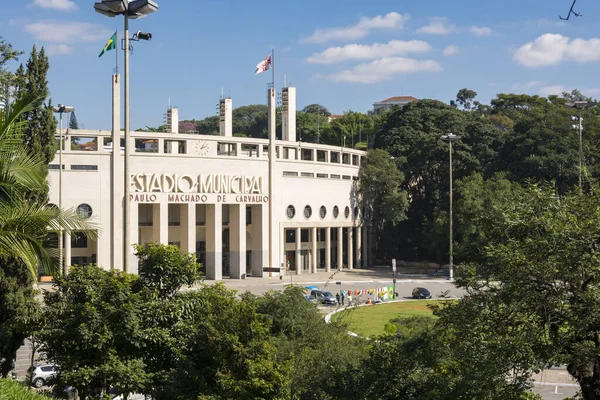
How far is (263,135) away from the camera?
5566 inches

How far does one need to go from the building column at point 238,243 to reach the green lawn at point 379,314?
17.6 meters

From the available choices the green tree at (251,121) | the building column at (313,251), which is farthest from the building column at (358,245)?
the green tree at (251,121)

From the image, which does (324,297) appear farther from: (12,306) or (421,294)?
(12,306)

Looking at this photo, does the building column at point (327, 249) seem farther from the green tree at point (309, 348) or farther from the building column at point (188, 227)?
the green tree at point (309, 348)

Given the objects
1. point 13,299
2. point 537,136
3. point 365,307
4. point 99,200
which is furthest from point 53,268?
point 537,136

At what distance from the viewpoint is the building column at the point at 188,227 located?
6366 cm

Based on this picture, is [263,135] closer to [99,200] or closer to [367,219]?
[367,219]

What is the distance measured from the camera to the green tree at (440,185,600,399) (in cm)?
1394

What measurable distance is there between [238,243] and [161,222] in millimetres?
8095

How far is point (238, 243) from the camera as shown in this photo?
66.9 m

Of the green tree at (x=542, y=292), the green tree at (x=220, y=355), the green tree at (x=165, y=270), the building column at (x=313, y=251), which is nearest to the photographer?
the green tree at (x=542, y=292)

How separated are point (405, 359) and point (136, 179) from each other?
47.4m

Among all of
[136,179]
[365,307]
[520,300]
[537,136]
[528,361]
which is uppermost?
[537,136]

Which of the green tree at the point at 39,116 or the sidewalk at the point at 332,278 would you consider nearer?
the green tree at the point at 39,116
